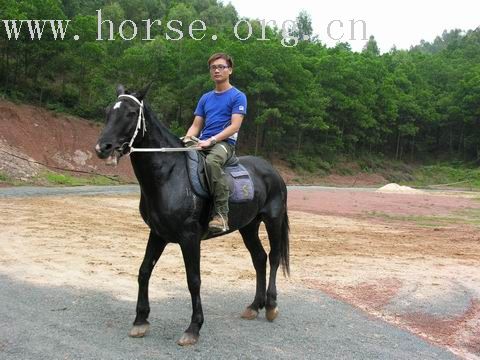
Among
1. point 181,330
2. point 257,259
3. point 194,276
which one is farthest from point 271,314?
point 194,276

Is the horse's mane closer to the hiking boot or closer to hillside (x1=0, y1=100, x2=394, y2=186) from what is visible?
the hiking boot

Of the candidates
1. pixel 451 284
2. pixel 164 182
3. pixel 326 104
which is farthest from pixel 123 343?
pixel 326 104

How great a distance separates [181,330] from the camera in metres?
4.95

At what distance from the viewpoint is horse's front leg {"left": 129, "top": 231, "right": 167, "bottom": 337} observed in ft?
15.5

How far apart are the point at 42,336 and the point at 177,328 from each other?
4.27 feet

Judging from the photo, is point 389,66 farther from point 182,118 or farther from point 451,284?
point 451,284

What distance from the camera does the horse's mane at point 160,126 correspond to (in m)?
4.72

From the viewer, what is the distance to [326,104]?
5169 cm

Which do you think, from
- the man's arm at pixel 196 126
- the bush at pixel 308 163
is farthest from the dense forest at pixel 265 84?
the man's arm at pixel 196 126

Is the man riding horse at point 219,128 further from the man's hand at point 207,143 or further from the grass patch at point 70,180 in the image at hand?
the grass patch at point 70,180

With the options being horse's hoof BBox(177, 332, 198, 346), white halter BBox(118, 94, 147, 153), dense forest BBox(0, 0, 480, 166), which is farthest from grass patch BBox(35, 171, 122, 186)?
horse's hoof BBox(177, 332, 198, 346)

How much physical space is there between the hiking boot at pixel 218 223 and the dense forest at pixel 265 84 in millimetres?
17556

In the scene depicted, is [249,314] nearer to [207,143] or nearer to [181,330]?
[181,330]

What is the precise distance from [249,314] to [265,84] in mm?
39255
